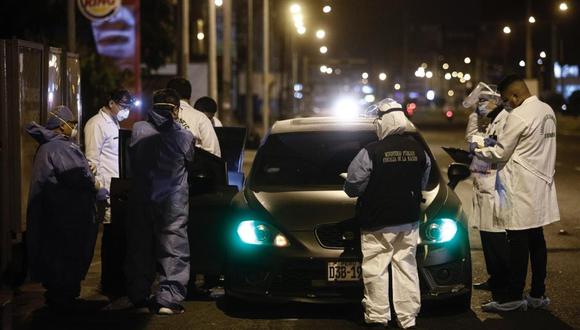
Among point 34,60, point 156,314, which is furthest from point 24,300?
point 34,60

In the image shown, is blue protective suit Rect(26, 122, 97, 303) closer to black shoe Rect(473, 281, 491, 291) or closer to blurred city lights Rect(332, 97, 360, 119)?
blurred city lights Rect(332, 97, 360, 119)

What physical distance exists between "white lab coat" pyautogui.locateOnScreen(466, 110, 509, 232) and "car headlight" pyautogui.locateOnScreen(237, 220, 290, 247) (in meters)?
1.76

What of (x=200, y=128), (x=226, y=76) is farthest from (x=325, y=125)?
(x=226, y=76)

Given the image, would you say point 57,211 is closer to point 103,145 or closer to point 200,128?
point 103,145

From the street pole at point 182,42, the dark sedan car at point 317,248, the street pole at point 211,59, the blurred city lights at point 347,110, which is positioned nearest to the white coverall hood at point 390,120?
the dark sedan car at point 317,248

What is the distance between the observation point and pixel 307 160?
28.0ft

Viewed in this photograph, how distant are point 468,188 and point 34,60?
11.0m

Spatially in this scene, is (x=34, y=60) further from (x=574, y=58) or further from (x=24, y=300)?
(x=574, y=58)

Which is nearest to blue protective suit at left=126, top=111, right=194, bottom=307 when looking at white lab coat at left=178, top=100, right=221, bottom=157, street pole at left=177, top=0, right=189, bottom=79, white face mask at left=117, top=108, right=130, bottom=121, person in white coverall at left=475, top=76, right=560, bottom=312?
white face mask at left=117, top=108, right=130, bottom=121

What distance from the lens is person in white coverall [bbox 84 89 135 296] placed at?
27.9ft

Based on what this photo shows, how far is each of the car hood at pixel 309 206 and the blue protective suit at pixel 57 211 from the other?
136 cm

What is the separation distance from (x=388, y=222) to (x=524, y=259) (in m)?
1.39

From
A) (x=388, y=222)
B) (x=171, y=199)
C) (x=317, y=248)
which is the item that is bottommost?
(x=317, y=248)

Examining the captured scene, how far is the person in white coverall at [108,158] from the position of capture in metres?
8.51
